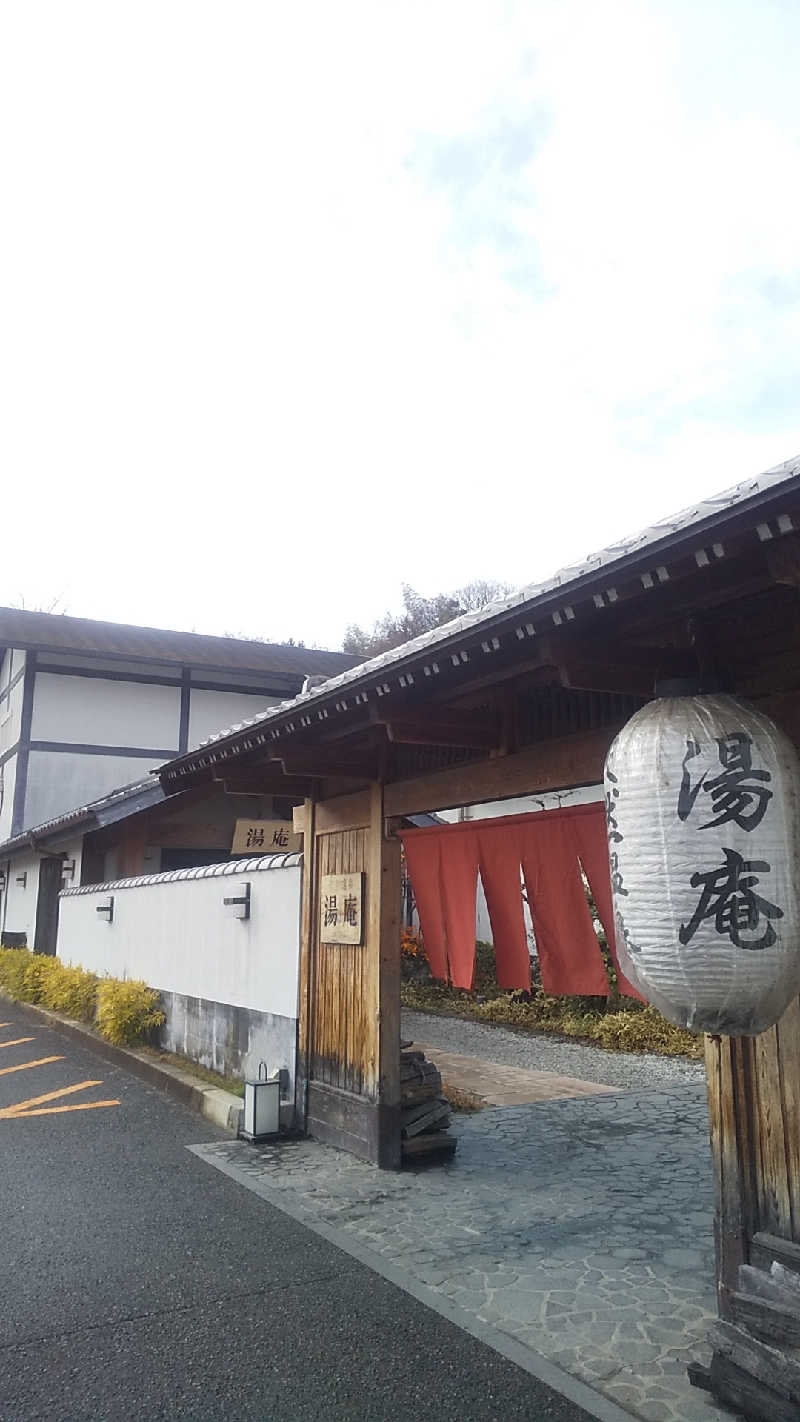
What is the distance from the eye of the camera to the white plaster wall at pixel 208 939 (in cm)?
904

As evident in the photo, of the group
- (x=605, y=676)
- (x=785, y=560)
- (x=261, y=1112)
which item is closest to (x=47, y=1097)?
(x=261, y=1112)

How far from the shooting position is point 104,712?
20734mm

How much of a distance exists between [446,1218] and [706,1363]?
91.9 inches

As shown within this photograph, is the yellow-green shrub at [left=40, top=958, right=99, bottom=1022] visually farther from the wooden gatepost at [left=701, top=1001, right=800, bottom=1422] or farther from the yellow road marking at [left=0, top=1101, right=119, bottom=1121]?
the wooden gatepost at [left=701, top=1001, right=800, bottom=1422]

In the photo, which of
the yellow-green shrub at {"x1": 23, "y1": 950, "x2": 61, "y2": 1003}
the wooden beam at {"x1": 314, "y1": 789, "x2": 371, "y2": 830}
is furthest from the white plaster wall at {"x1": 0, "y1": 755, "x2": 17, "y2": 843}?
the wooden beam at {"x1": 314, "y1": 789, "x2": 371, "y2": 830}

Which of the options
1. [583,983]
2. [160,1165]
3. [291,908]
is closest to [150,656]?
[291,908]

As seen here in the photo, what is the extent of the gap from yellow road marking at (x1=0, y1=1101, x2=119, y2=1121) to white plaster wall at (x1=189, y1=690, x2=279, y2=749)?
12.1 metres

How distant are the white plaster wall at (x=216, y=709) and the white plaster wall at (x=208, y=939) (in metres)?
6.90

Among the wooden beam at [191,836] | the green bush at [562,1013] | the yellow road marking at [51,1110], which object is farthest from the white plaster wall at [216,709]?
the yellow road marking at [51,1110]

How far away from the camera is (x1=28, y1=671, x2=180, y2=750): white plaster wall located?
2027cm

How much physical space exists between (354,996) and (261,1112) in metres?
1.36

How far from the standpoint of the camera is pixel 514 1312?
4781 mm

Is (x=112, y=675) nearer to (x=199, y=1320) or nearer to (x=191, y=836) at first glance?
(x=191, y=836)

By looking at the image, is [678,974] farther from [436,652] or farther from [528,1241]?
[528,1241]
